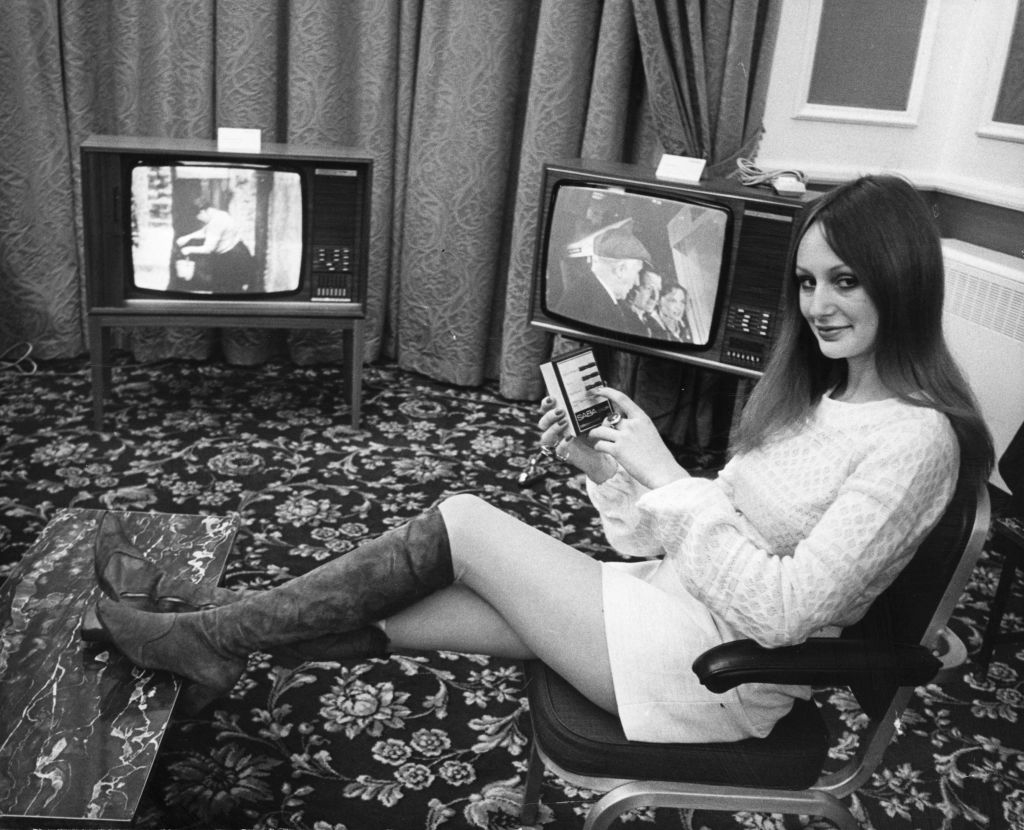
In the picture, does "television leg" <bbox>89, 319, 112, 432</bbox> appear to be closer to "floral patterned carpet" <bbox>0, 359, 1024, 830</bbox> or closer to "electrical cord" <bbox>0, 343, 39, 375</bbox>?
"floral patterned carpet" <bbox>0, 359, 1024, 830</bbox>

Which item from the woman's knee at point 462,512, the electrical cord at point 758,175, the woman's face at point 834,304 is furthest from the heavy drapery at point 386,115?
the woman's knee at point 462,512

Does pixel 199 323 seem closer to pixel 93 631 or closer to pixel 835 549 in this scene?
pixel 93 631

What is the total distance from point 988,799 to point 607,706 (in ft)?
2.95

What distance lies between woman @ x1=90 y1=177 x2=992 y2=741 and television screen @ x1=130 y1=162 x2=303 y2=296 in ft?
4.89

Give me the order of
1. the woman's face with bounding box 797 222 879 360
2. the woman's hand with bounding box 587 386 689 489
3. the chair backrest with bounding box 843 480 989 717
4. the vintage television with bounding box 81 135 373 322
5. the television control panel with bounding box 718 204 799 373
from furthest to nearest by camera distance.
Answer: the vintage television with bounding box 81 135 373 322 → the television control panel with bounding box 718 204 799 373 → the woman's hand with bounding box 587 386 689 489 → the woman's face with bounding box 797 222 879 360 → the chair backrest with bounding box 843 480 989 717

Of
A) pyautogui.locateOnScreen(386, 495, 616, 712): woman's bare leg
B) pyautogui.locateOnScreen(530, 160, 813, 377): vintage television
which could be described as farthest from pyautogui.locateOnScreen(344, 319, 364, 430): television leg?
pyautogui.locateOnScreen(386, 495, 616, 712): woman's bare leg

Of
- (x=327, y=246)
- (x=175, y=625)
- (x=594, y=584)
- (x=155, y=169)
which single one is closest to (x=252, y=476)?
(x=327, y=246)

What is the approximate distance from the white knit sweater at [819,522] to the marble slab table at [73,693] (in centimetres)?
69

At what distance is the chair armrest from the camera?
114cm

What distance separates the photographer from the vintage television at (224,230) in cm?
274

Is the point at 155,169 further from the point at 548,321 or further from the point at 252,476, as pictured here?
the point at 548,321

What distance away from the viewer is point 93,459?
2.75 metres

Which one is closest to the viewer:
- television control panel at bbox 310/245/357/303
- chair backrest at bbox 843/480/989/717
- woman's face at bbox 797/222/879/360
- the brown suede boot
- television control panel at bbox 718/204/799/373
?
chair backrest at bbox 843/480/989/717

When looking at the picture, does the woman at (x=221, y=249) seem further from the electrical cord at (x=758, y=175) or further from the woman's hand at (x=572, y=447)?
the woman's hand at (x=572, y=447)
